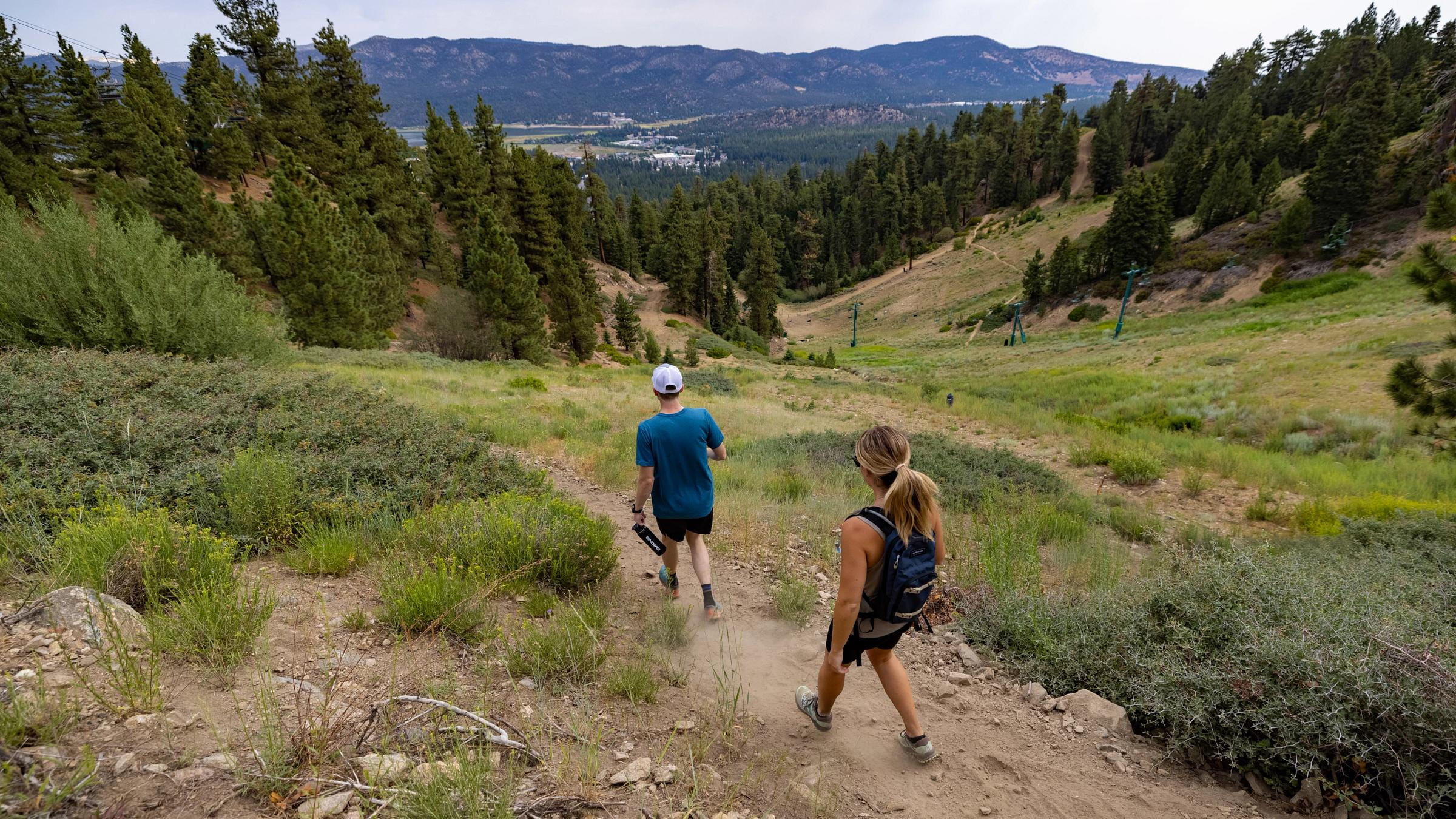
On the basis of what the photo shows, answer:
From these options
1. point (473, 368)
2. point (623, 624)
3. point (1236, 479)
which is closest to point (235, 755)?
point (623, 624)

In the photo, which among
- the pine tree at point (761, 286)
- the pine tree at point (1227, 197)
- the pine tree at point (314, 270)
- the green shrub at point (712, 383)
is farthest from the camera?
the pine tree at point (761, 286)

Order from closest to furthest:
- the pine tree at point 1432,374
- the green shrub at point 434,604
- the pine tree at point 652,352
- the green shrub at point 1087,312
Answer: the green shrub at point 434,604 → the pine tree at point 1432,374 → the pine tree at point 652,352 → the green shrub at point 1087,312

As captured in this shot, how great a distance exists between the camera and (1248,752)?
284 centimetres

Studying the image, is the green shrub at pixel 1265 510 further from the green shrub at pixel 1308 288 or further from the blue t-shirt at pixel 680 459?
the green shrub at pixel 1308 288

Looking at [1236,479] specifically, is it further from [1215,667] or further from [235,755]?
[235,755]

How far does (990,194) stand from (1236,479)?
3982 inches

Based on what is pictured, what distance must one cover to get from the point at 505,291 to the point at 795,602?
89.8 feet

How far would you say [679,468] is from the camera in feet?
14.8

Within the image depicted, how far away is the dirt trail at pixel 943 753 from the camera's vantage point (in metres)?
2.90

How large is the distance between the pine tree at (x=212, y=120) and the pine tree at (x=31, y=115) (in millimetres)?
6624

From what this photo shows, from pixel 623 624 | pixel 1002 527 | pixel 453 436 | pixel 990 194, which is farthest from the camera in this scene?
pixel 990 194

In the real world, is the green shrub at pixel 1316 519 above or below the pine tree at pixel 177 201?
below

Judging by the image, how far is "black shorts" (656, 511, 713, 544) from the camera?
4668mm

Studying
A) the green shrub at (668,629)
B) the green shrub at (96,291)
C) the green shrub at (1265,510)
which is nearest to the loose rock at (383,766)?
the green shrub at (668,629)
